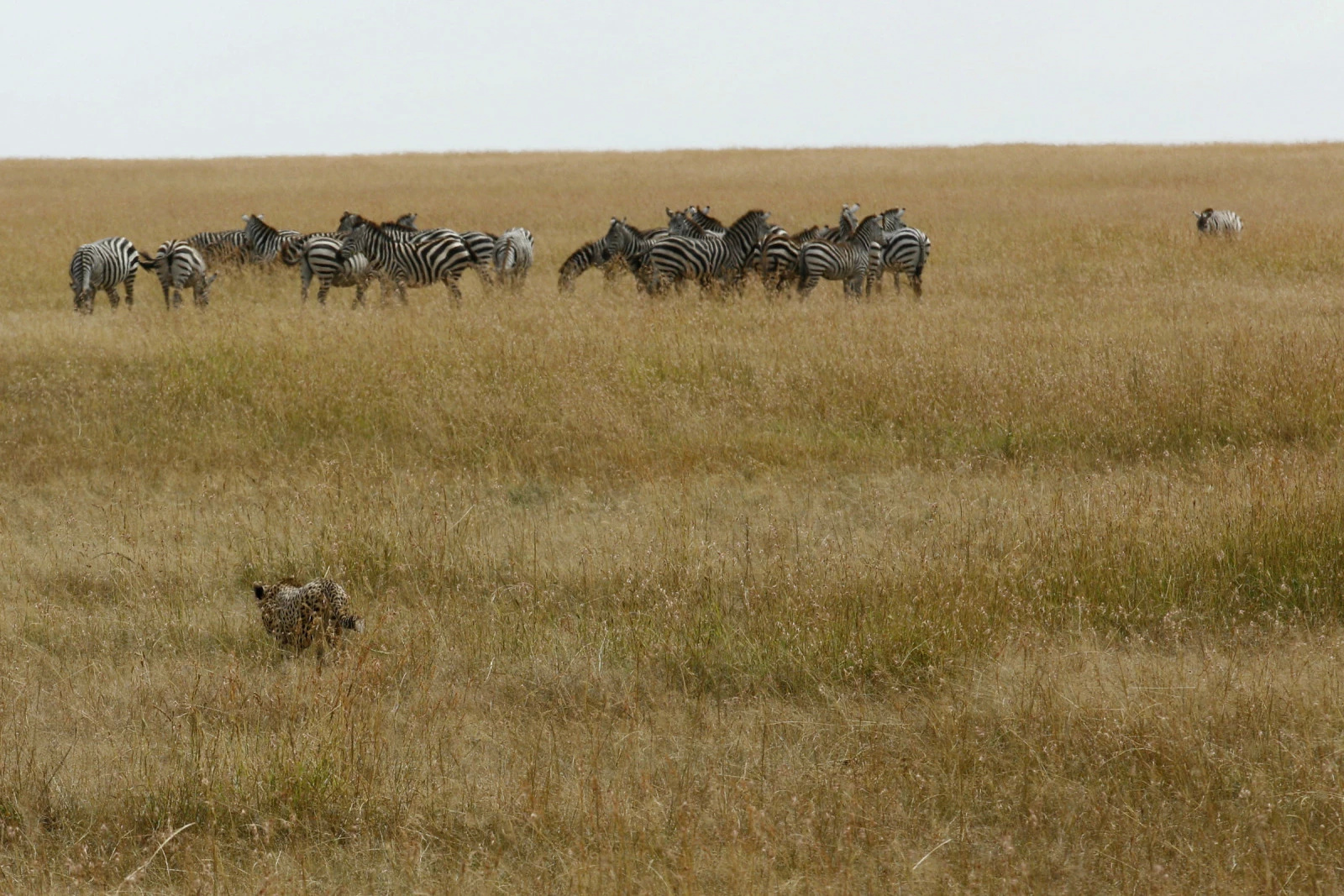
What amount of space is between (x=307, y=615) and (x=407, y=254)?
12.7 meters

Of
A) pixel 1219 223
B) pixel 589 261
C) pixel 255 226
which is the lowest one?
pixel 589 261

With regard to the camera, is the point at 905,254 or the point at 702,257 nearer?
the point at 702,257

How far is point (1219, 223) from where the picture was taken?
22109 mm

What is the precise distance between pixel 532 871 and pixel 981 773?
1.67 meters

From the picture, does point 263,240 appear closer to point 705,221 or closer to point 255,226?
point 255,226

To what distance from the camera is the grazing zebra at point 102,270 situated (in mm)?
16828

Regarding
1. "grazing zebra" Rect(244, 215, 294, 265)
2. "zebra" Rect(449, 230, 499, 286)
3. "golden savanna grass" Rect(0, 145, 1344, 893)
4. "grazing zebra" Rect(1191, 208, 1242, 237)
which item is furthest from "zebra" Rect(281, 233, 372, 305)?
"grazing zebra" Rect(1191, 208, 1242, 237)

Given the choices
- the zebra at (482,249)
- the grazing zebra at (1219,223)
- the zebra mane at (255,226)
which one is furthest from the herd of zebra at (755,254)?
the grazing zebra at (1219,223)

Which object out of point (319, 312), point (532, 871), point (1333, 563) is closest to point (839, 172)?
point (319, 312)

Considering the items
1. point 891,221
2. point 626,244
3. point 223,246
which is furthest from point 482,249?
point 891,221

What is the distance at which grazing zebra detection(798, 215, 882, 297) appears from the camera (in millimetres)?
16562

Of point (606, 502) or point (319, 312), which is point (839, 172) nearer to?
point (319, 312)

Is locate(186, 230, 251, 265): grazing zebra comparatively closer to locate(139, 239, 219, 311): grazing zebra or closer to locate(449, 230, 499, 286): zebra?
locate(139, 239, 219, 311): grazing zebra

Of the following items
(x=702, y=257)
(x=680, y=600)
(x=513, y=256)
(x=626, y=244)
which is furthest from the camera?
(x=513, y=256)
